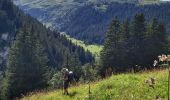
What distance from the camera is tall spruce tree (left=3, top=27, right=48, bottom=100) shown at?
55.9m

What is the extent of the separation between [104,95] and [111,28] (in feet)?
241

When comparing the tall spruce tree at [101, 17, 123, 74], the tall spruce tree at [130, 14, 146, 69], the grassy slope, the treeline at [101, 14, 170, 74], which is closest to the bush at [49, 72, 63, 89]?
the grassy slope

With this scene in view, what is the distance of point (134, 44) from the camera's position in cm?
8562

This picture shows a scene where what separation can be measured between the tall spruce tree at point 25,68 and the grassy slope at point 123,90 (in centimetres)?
3460

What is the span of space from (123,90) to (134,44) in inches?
2752

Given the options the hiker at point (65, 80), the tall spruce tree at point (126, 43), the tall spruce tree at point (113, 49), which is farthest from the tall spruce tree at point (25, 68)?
the hiker at point (65, 80)

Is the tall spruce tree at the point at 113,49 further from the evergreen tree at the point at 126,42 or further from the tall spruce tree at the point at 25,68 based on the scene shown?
the tall spruce tree at the point at 25,68

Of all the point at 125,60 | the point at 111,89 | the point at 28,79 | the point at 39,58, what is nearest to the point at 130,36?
the point at 125,60

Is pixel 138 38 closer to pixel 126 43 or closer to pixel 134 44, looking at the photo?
pixel 134 44

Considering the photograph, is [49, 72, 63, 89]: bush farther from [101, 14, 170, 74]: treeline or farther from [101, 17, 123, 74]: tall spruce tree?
[101, 17, 123, 74]: tall spruce tree

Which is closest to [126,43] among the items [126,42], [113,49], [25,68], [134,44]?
[126,42]

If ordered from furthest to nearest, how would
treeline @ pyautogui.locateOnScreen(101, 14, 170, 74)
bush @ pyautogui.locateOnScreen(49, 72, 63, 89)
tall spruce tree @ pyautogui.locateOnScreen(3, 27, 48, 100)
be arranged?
treeline @ pyautogui.locateOnScreen(101, 14, 170, 74), tall spruce tree @ pyautogui.locateOnScreen(3, 27, 48, 100), bush @ pyautogui.locateOnScreen(49, 72, 63, 89)

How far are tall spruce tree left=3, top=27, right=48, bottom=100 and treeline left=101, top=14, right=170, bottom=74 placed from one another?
1332 centimetres

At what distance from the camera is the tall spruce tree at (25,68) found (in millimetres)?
55906
